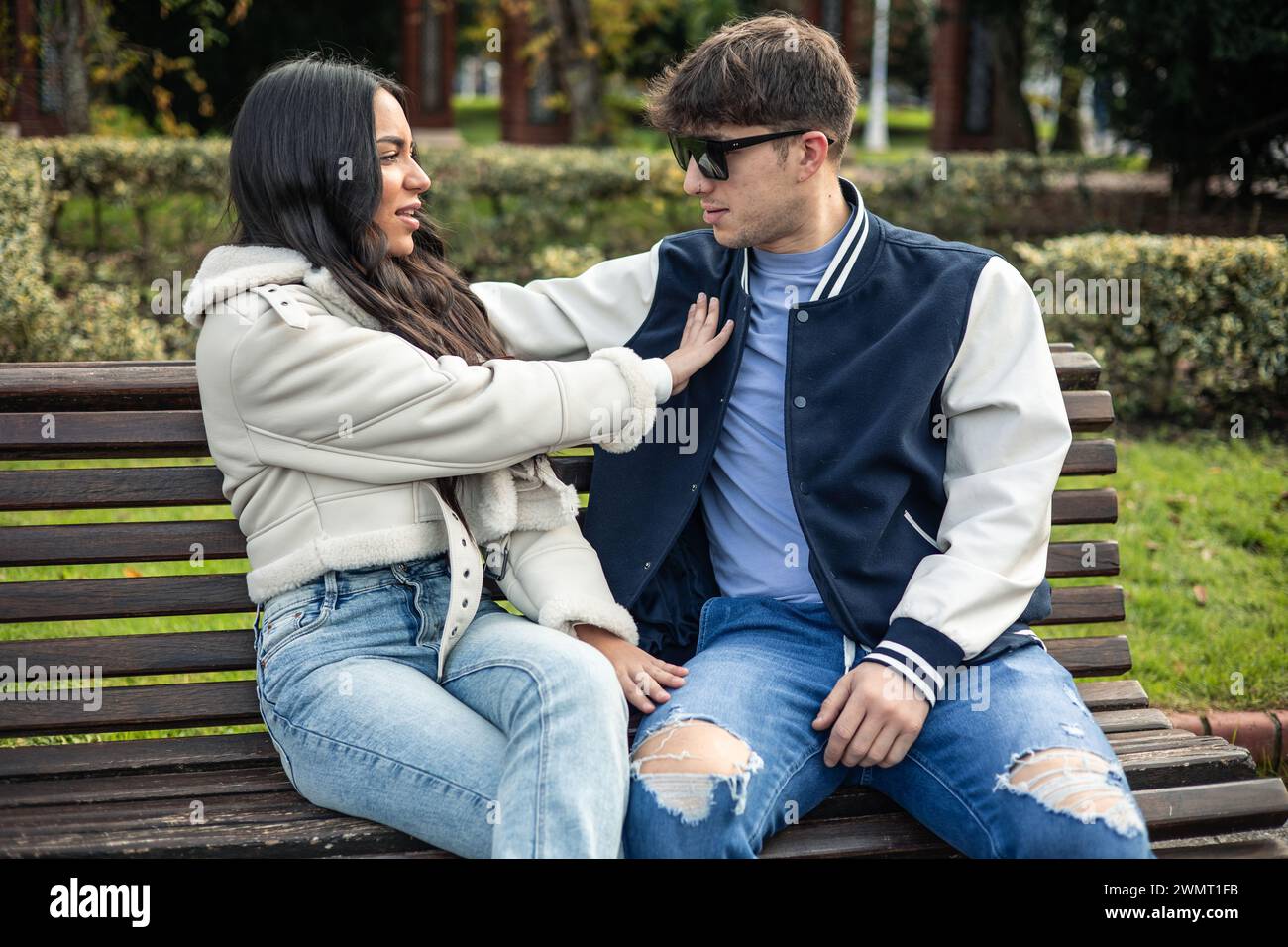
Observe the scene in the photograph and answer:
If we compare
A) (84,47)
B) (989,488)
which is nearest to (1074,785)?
(989,488)

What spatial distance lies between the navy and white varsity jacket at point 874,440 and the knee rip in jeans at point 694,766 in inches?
15.8

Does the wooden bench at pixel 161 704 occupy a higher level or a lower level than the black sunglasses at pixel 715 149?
lower

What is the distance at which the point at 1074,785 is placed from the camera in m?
2.48

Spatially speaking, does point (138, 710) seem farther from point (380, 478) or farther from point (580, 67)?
point (580, 67)

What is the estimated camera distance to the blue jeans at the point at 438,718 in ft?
7.95

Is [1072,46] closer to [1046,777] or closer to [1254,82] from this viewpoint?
[1254,82]

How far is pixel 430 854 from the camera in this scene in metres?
2.55

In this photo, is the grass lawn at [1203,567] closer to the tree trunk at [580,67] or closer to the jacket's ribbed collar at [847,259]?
the jacket's ribbed collar at [847,259]

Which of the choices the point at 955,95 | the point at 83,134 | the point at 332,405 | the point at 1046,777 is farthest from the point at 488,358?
the point at 955,95

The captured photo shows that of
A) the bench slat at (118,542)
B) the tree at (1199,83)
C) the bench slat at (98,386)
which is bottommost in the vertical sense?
the bench slat at (118,542)

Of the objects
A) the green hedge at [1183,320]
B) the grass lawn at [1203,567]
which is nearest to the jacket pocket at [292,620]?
the grass lawn at [1203,567]

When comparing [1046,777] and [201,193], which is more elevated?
[201,193]

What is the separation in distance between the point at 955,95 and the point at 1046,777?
21.6 m

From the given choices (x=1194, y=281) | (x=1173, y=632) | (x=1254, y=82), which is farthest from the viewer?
(x=1254, y=82)
